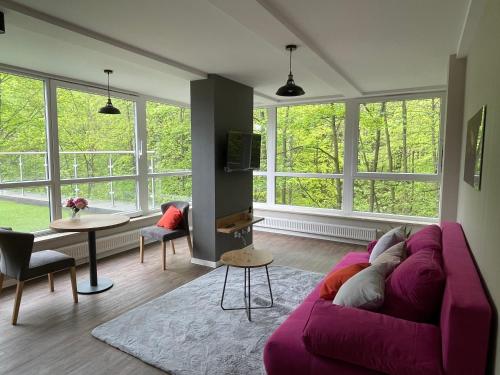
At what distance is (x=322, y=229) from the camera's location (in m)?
5.77

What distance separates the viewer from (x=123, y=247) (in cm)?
A: 498

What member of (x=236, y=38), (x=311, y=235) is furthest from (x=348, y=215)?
(x=236, y=38)

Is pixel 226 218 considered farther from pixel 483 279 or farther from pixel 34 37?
pixel 483 279

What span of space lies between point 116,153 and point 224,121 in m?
1.99

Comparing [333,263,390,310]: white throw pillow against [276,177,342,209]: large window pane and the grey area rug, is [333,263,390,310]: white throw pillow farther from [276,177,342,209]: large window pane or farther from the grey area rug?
[276,177,342,209]: large window pane

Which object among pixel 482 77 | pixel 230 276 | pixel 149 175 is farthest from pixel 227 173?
pixel 482 77

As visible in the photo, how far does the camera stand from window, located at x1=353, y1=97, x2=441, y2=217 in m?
5.13

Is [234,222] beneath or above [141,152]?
beneath

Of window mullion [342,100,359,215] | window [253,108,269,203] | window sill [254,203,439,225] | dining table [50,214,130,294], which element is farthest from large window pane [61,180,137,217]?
window mullion [342,100,359,215]

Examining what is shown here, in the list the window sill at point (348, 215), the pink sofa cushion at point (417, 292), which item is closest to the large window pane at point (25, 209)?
the window sill at point (348, 215)

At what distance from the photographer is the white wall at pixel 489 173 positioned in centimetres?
146

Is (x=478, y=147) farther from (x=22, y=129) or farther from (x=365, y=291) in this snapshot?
(x=22, y=129)

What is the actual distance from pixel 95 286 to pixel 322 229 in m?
3.70

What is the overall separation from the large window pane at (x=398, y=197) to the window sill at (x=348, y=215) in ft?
0.36
